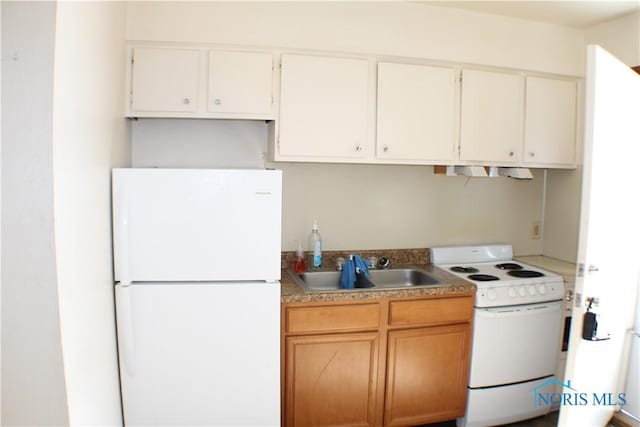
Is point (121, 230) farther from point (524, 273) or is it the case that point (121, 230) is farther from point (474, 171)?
point (524, 273)

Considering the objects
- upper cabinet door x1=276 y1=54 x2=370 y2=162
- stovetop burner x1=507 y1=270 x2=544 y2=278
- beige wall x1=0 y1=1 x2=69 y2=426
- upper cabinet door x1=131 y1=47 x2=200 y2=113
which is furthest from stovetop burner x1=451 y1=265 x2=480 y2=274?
beige wall x1=0 y1=1 x2=69 y2=426

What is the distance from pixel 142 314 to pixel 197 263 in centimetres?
34

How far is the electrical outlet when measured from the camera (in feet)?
10.2

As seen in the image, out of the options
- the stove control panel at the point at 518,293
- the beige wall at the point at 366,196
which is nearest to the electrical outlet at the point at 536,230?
the beige wall at the point at 366,196

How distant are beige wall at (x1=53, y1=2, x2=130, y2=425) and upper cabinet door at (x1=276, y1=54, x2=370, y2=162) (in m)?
0.84

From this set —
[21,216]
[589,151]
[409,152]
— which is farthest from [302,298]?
[589,151]

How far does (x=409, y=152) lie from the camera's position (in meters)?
2.43

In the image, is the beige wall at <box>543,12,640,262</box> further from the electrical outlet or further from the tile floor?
the tile floor

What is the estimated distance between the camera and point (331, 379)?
2.18 m

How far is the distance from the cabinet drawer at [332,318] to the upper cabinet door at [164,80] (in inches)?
47.5

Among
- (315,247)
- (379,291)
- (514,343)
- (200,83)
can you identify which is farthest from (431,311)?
(200,83)

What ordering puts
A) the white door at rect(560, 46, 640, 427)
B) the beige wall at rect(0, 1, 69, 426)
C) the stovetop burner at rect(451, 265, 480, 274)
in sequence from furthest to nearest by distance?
the stovetop burner at rect(451, 265, 480, 274) < the white door at rect(560, 46, 640, 427) < the beige wall at rect(0, 1, 69, 426)

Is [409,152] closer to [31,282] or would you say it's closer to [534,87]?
[534,87]

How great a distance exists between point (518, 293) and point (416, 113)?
1.18 meters
